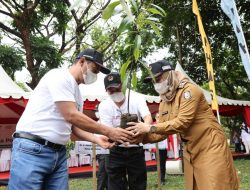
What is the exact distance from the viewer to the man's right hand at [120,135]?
2880 mm

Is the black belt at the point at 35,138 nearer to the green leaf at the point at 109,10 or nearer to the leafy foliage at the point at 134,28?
the leafy foliage at the point at 134,28

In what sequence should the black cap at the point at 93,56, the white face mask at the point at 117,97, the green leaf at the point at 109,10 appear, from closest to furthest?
the green leaf at the point at 109,10, the black cap at the point at 93,56, the white face mask at the point at 117,97

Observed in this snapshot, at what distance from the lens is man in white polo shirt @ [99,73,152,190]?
13.6 feet

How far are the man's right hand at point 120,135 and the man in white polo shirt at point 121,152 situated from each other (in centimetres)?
104

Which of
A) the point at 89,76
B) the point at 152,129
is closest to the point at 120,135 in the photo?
the point at 152,129

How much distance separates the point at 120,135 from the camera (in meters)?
2.96

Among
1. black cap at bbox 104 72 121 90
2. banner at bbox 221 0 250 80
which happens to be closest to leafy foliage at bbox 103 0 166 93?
black cap at bbox 104 72 121 90

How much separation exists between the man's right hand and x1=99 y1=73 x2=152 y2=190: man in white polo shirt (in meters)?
1.04

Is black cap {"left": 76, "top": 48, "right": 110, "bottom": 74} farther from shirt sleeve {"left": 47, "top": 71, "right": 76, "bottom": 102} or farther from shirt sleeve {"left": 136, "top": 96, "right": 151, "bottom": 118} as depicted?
shirt sleeve {"left": 136, "top": 96, "right": 151, "bottom": 118}

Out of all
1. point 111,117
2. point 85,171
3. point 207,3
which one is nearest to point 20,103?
point 85,171

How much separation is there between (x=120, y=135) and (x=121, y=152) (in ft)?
4.03

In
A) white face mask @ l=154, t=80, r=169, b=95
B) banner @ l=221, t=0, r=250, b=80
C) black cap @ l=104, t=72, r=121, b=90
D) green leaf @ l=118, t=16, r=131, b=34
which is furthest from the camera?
banner @ l=221, t=0, r=250, b=80

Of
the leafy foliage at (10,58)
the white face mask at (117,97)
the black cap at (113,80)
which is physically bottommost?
the white face mask at (117,97)

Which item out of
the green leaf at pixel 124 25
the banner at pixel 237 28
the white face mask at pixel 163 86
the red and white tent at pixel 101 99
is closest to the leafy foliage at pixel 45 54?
the red and white tent at pixel 101 99
